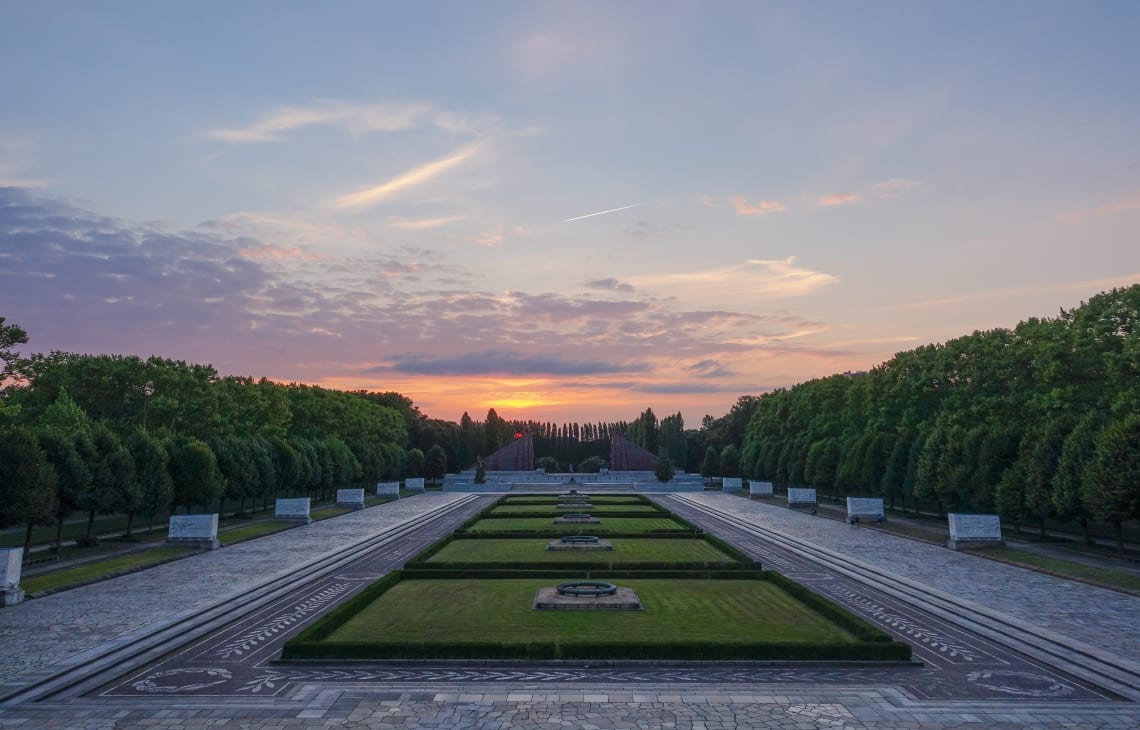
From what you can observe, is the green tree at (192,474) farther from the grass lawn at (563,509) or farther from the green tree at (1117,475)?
the green tree at (1117,475)

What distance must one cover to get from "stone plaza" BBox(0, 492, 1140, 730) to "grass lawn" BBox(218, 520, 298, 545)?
1131 cm

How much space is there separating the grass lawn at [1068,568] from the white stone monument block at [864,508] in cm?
1228

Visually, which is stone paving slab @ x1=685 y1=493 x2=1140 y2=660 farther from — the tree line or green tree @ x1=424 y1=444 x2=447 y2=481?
green tree @ x1=424 y1=444 x2=447 y2=481

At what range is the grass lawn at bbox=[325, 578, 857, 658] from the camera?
1658 cm

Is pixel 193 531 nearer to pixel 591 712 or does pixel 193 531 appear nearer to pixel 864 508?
pixel 591 712

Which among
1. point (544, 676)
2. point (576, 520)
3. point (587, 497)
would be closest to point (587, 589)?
point (544, 676)

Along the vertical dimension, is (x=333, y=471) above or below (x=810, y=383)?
below

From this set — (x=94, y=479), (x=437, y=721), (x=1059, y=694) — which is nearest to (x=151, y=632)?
(x=437, y=721)

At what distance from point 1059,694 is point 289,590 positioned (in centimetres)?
2027

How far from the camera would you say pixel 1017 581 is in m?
23.9

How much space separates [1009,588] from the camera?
22641 millimetres

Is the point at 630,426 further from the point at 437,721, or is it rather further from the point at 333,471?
the point at 437,721

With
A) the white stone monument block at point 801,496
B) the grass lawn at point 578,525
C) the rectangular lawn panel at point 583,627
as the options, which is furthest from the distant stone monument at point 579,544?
the white stone monument block at point 801,496

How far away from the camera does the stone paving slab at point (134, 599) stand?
16.0m
